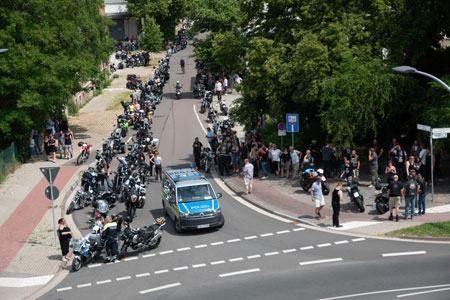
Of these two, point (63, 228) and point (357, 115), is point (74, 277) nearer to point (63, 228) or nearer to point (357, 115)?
point (63, 228)

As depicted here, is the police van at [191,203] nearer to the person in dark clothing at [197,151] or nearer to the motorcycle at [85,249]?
the motorcycle at [85,249]

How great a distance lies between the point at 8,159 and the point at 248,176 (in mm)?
12373

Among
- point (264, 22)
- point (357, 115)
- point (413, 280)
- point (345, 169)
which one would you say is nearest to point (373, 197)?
point (345, 169)

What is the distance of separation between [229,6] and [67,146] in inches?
916

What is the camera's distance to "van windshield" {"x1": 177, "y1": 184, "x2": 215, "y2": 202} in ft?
76.4

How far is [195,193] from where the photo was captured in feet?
77.1

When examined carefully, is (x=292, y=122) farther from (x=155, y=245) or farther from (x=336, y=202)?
(x=155, y=245)

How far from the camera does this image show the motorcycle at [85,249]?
66.1 ft

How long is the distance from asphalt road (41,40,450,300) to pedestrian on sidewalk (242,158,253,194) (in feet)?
11.0

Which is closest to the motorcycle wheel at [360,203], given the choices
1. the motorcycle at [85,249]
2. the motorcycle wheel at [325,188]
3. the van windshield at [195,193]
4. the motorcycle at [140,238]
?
the motorcycle wheel at [325,188]

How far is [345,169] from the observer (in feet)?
87.4

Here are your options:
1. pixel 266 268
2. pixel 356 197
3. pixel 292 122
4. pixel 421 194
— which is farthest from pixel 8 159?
pixel 421 194

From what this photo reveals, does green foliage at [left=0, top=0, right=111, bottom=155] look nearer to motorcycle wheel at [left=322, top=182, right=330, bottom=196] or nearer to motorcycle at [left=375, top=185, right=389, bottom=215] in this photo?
motorcycle wheel at [left=322, top=182, right=330, bottom=196]

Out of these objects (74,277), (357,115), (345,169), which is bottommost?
(74,277)
